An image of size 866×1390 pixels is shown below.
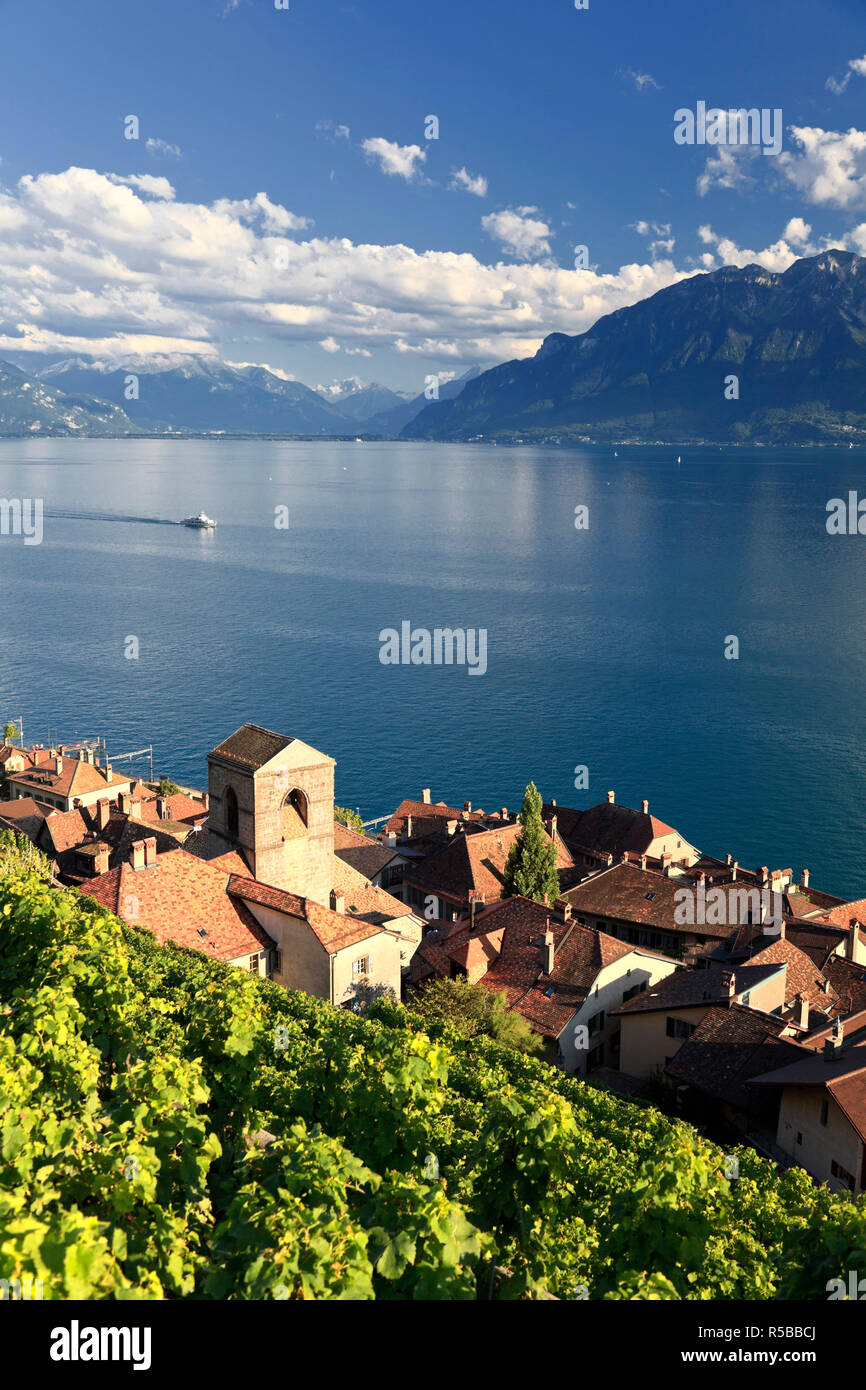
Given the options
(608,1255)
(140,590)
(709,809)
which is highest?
(140,590)

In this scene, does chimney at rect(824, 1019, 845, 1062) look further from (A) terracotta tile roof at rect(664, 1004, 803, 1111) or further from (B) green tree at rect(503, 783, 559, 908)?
(B) green tree at rect(503, 783, 559, 908)

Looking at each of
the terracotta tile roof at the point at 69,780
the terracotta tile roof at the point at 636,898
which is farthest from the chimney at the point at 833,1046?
the terracotta tile roof at the point at 69,780

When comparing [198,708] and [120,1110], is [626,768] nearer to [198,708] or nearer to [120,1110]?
[198,708]

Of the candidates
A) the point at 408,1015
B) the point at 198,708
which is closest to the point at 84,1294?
the point at 408,1015

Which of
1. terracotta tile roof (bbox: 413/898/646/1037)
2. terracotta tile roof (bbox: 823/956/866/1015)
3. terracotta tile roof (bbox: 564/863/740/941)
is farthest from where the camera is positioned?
terracotta tile roof (bbox: 564/863/740/941)

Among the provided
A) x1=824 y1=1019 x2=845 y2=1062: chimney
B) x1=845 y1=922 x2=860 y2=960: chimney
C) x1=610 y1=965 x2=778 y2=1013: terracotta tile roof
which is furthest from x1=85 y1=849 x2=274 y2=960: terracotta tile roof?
x1=845 y1=922 x2=860 y2=960: chimney

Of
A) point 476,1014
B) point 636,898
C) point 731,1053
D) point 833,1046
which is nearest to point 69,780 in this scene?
point 636,898
